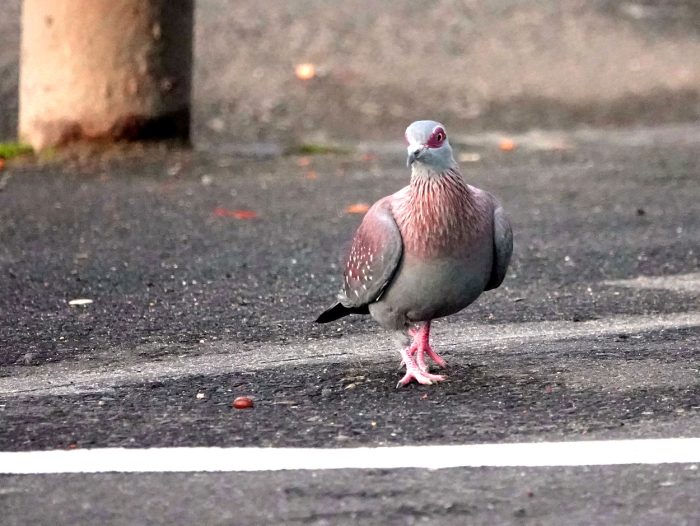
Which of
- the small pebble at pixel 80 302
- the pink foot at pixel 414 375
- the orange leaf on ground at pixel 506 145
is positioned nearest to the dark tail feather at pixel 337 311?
the pink foot at pixel 414 375

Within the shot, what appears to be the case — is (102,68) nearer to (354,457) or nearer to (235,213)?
(235,213)

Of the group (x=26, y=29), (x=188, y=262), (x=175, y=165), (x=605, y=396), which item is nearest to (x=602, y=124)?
(x=175, y=165)

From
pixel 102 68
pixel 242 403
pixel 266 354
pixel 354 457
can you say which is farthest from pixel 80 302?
pixel 102 68

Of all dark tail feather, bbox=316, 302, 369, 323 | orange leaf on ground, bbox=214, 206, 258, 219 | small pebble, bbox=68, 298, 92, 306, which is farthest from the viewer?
orange leaf on ground, bbox=214, 206, 258, 219

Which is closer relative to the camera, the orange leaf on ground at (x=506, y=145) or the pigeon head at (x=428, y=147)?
the pigeon head at (x=428, y=147)

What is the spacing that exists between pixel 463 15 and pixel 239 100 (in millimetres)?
3451

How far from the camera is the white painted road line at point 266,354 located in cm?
529

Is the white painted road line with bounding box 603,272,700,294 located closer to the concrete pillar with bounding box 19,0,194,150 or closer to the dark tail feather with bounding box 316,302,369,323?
the dark tail feather with bounding box 316,302,369,323

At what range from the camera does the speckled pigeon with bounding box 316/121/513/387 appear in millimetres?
4945

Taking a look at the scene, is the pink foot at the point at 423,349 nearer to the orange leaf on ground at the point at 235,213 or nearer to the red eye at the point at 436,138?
the red eye at the point at 436,138

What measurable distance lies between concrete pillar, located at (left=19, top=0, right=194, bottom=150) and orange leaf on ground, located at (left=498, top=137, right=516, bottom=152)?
106 inches

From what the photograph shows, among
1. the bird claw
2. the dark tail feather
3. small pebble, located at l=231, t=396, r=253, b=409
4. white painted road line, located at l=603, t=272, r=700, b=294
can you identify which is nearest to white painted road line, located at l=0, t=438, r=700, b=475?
small pebble, located at l=231, t=396, r=253, b=409

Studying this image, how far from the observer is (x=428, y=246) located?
495 cm

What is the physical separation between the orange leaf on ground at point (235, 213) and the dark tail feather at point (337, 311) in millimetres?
3147
